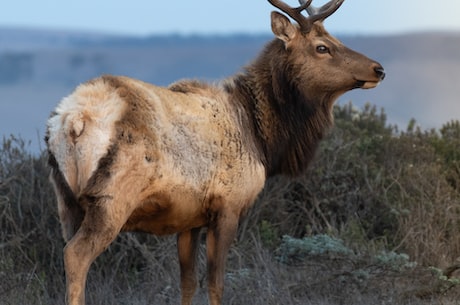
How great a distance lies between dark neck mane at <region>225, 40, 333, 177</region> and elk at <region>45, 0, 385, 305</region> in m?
0.01

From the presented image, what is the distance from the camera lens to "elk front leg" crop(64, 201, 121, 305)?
23.4ft

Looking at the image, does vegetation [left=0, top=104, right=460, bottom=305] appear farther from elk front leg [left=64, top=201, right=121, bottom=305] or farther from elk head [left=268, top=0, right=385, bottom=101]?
elk front leg [left=64, top=201, right=121, bottom=305]

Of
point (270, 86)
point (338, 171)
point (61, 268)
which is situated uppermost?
point (270, 86)

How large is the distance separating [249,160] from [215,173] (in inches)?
20.0

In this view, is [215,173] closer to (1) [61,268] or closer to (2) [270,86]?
(2) [270,86]

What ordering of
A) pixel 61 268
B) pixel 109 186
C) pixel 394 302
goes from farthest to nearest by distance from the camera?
1. pixel 61 268
2. pixel 394 302
3. pixel 109 186

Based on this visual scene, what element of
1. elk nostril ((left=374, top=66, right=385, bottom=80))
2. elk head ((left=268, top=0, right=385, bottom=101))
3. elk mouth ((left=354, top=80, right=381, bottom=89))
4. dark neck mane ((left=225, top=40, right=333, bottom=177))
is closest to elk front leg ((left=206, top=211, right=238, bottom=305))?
dark neck mane ((left=225, top=40, right=333, bottom=177))

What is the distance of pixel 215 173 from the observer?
26.0 ft

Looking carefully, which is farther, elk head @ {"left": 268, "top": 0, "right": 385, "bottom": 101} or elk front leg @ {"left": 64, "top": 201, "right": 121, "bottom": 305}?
elk head @ {"left": 268, "top": 0, "right": 385, "bottom": 101}

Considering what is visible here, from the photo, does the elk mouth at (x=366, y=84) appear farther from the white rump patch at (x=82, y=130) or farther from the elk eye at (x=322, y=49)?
the white rump patch at (x=82, y=130)

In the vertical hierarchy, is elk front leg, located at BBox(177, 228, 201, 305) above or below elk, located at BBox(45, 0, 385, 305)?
below

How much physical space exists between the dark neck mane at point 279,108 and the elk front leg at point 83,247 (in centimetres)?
202

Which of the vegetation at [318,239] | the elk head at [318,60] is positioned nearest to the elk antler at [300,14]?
the elk head at [318,60]

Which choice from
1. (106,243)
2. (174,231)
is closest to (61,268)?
(174,231)
